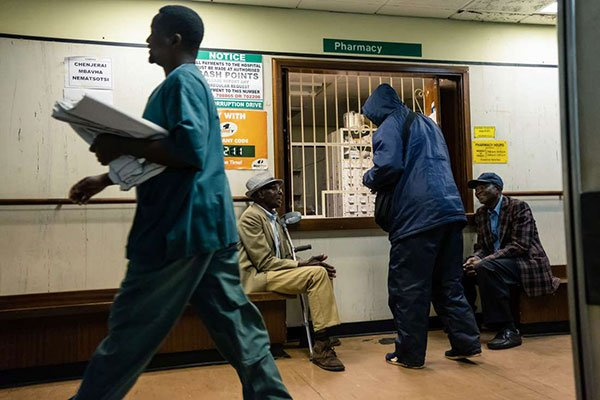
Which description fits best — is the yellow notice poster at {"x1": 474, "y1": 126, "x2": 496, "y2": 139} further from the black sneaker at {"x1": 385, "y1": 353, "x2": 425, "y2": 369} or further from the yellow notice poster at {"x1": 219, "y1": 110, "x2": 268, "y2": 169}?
the black sneaker at {"x1": 385, "y1": 353, "x2": 425, "y2": 369}

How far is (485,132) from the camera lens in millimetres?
4184

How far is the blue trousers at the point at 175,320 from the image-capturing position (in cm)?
139

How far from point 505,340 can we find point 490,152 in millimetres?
1558

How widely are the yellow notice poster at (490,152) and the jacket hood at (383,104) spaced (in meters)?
1.27

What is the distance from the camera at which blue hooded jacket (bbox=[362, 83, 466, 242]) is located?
291 centimetres

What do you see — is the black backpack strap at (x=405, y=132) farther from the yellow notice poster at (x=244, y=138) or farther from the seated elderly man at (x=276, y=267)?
the yellow notice poster at (x=244, y=138)

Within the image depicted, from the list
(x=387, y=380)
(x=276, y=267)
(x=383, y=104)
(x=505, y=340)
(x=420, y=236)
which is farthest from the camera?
(x=505, y=340)

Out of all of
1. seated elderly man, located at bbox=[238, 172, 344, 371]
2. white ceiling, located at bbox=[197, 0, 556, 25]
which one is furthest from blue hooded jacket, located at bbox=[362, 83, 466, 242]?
white ceiling, located at bbox=[197, 0, 556, 25]

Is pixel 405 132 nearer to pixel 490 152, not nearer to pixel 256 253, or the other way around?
pixel 256 253

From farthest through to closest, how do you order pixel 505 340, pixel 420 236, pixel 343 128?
pixel 343 128, pixel 505 340, pixel 420 236

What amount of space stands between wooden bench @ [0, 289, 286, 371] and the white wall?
316 millimetres

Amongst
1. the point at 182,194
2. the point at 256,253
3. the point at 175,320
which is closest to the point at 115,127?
the point at 182,194

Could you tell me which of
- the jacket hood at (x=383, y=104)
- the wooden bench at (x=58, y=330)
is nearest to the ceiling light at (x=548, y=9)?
the jacket hood at (x=383, y=104)

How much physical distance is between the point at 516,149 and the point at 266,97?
2153 mm
